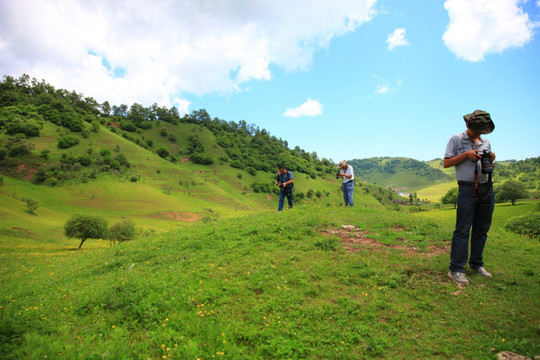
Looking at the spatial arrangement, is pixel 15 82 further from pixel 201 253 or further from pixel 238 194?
pixel 201 253

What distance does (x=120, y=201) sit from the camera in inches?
2965

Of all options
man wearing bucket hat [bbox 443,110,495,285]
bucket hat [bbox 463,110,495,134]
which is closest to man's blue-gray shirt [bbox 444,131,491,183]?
man wearing bucket hat [bbox 443,110,495,285]

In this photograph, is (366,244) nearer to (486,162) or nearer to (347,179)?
(486,162)

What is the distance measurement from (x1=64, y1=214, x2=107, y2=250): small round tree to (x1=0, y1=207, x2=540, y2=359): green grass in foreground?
32824 mm

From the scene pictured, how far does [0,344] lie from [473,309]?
8.09 m

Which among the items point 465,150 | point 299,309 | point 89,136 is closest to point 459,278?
point 465,150

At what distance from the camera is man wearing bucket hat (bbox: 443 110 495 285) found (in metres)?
5.94

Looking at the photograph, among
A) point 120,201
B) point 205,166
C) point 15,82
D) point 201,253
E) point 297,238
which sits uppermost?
point 15,82

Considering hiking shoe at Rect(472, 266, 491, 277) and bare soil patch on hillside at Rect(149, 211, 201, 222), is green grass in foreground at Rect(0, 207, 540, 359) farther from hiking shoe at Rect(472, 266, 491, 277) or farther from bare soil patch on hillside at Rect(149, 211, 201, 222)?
bare soil patch on hillside at Rect(149, 211, 201, 222)

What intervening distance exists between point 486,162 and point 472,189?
2.18 feet

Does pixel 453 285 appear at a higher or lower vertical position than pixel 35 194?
higher

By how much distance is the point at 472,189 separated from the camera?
6016 millimetres

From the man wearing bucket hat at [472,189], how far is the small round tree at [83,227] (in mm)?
43012

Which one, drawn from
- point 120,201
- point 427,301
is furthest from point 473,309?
point 120,201
